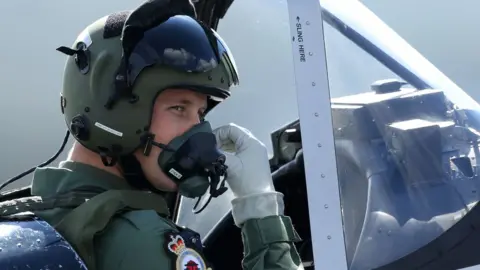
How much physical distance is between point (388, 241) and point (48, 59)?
3178 millimetres

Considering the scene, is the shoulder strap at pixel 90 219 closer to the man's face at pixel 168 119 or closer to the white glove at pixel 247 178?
the man's face at pixel 168 119

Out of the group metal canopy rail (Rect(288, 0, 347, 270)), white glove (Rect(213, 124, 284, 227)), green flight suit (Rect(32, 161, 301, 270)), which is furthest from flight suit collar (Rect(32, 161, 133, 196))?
metal canopy rail (Rect(288, 0, 347, 270))

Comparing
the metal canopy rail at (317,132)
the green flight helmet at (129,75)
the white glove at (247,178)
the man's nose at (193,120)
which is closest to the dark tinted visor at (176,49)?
the green flight helmet at (129,75)

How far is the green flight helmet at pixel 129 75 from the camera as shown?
1.91 meters

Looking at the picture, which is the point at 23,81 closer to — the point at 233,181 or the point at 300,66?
the point at 233,181

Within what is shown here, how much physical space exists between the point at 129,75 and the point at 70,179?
11.4 inches

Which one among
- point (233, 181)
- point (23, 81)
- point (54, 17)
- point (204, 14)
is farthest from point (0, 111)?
point (233, 181)

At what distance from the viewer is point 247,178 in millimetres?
2229

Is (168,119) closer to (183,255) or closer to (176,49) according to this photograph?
(176,49)

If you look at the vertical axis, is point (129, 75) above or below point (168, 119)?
above

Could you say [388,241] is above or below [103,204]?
below

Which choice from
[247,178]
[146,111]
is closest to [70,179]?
[146,111]

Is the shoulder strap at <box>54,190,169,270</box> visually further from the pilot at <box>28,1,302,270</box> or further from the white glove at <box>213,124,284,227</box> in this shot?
the white glove at <box>213,124,284,227</box>

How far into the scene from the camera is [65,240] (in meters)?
1.64
